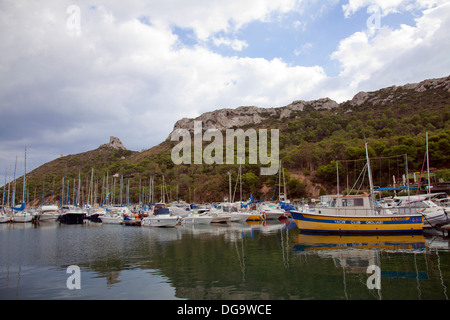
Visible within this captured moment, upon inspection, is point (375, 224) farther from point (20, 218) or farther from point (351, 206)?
point (20, 218)

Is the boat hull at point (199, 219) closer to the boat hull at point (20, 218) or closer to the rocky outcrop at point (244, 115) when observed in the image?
the boat hull at point (20, 218)

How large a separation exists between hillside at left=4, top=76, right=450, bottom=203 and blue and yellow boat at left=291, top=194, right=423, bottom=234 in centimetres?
2885

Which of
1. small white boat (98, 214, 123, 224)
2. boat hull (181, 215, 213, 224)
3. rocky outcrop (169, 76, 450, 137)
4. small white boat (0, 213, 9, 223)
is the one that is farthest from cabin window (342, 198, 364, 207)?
rocky outcrop (169, 76, 450, 137)

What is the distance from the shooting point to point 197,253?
16734 millimetres

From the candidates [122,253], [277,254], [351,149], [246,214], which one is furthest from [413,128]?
[122,253]

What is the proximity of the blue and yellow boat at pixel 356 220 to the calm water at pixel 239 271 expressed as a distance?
1934mm

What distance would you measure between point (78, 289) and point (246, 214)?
31137 mm

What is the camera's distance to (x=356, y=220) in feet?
70.7

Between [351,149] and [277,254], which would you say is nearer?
[277,254]

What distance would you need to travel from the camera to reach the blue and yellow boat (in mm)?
21406

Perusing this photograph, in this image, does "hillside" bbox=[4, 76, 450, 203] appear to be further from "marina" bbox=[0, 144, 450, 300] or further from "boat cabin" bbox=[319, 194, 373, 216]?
"marina" bbox=[0, 144, 450, 300]

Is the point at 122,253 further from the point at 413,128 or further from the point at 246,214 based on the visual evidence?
the point at 413,128

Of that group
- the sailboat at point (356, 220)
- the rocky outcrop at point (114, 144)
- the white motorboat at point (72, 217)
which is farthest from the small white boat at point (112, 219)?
the rocky outcrop at point (114, 144)
